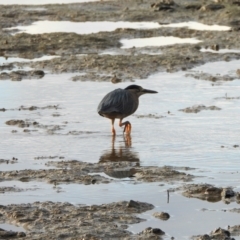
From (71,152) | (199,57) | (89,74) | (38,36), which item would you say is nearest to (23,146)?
(71,152)

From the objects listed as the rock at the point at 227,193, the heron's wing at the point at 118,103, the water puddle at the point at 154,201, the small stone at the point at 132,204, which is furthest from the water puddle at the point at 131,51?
the small stone at the point at 132,204

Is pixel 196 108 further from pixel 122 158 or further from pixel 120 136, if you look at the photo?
pixel 122 158

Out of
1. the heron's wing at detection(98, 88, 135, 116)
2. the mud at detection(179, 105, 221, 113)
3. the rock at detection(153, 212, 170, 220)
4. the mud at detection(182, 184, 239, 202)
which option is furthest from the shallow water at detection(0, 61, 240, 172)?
the rock at detection(153, 212, 170, 220)

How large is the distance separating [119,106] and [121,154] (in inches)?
58.6

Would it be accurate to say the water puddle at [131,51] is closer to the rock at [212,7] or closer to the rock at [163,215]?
the rock at [212,7]

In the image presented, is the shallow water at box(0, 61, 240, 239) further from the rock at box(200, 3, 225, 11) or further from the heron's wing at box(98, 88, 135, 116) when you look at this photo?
the rock at box(200, 3, 225, 11)

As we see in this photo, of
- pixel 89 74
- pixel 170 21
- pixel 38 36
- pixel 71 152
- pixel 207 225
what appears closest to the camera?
pixel 207 225

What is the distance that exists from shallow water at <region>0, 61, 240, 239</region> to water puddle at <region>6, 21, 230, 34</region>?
5.10 metres

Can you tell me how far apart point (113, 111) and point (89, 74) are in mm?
4256

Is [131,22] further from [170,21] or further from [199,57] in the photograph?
[199,57]

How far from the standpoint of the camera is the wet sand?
7.79 m

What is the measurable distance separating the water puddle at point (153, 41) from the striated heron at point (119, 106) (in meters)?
7.02

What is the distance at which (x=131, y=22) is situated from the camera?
75.0ft

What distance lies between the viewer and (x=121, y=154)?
10.6 meters
